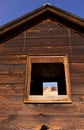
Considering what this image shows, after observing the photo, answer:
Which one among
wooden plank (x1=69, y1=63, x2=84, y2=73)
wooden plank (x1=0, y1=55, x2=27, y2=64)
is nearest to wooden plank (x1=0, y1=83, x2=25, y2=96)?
wooden plank (x1=0, y1=55, x2=27, y2=64)

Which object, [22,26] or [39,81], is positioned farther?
[39,81]

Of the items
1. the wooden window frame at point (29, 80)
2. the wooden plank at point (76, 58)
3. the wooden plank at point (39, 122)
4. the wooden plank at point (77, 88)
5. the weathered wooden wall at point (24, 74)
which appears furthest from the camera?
the wooden plank at point (76, 58)

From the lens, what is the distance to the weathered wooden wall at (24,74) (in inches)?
261

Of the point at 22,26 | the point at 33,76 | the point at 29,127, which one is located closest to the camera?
the point at 29,127

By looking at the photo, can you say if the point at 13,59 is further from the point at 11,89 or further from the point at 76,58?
the point at 76,58

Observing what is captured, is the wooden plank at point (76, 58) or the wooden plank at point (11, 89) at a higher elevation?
the wooden plank at point (76, 58)

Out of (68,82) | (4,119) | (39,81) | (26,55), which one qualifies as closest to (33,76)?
(39,81)

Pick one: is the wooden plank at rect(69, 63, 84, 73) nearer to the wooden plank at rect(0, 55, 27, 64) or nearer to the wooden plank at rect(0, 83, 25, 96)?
the wooden plank at rect(0, 55, 27, 64)

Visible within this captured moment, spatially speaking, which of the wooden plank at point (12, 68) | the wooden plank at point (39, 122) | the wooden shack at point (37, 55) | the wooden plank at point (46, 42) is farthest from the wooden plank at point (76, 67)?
the wooden plank at point (39, 122)

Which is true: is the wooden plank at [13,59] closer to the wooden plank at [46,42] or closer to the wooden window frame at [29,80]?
the wooden window frame at [29,80]

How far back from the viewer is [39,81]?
33.3 feet

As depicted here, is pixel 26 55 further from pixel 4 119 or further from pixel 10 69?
pixel 4 119

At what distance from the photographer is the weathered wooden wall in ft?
21.8

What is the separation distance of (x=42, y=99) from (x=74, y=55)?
1.92 m
